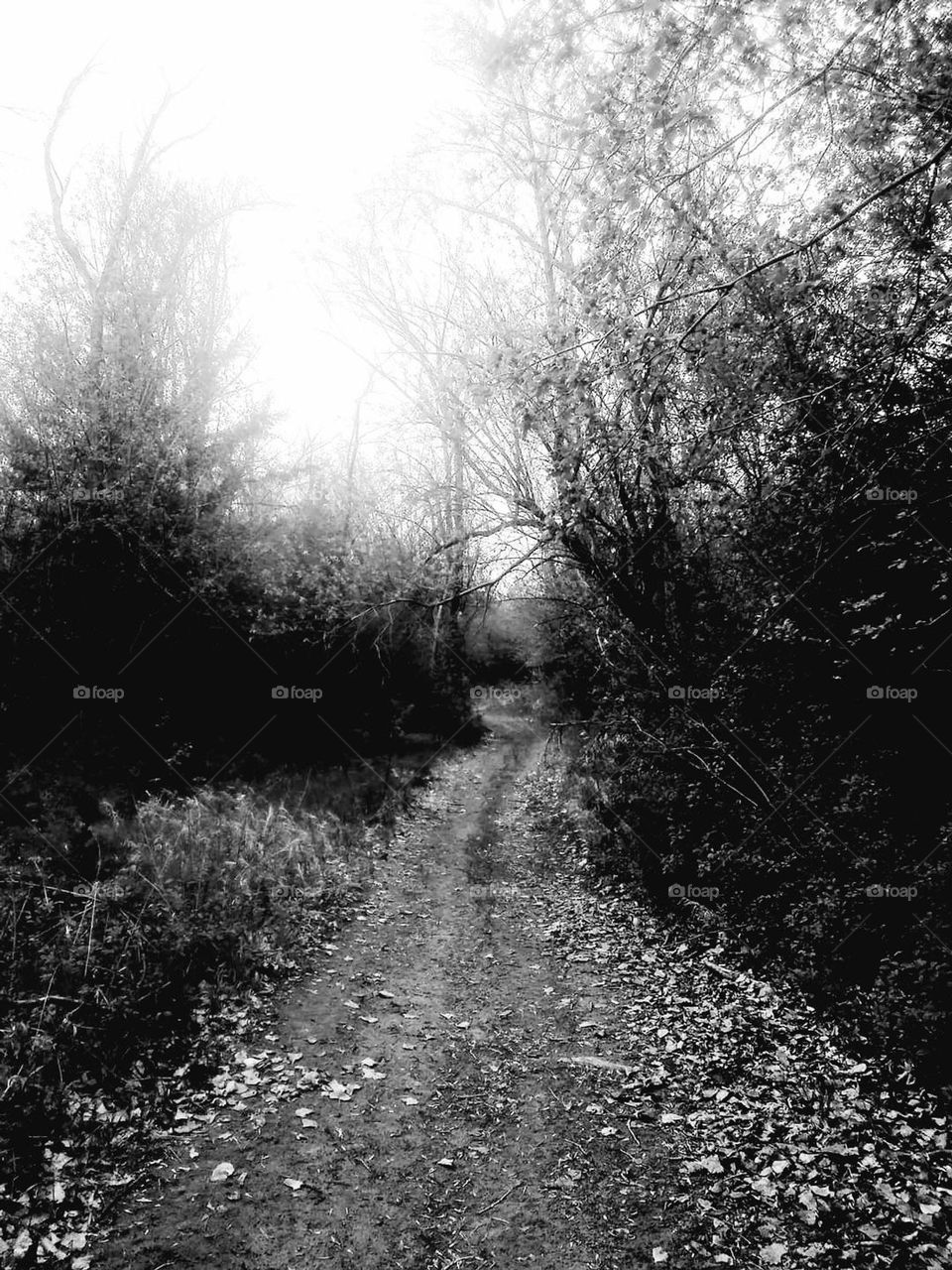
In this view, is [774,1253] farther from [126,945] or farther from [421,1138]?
[126,945]

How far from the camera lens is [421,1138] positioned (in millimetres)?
4406

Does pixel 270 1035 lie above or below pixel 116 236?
below

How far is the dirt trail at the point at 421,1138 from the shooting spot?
3572mm

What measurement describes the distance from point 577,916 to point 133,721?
21.0ft

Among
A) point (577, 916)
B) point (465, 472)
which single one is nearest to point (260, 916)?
point (577, 916)

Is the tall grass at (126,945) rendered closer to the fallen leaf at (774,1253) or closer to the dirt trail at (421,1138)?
the dirt trail at (421,1138)

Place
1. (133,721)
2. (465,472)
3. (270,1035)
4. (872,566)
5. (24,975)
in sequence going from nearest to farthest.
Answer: (24,975), (270,1035), (872,566), (133,721), (465,472)

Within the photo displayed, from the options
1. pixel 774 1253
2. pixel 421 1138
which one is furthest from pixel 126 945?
pixel 774 1253

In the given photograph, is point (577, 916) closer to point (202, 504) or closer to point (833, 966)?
point (833, 966)

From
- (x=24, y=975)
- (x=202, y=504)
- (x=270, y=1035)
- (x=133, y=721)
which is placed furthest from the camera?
(x=202, y=504)

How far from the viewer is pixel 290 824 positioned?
9.08 meters

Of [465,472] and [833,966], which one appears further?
[465,472]

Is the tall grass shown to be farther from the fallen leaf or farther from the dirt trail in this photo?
the fallen leaf

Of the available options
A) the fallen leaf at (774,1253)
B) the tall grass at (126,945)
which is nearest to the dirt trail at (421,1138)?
the fallen leaf at (774,1253)
